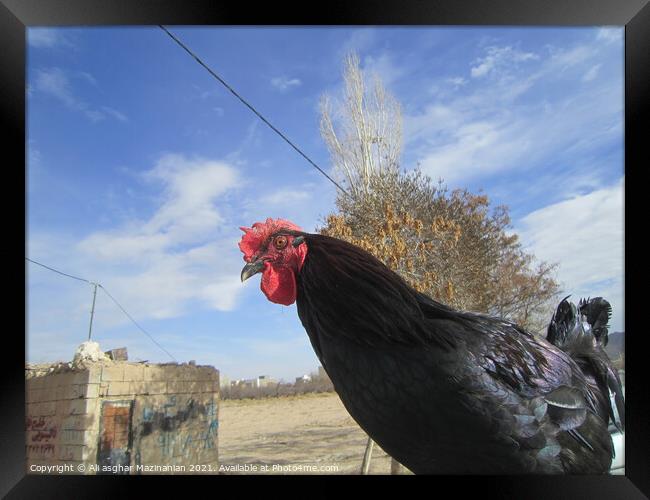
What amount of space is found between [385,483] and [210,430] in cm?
164

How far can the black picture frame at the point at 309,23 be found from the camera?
13.7 feet

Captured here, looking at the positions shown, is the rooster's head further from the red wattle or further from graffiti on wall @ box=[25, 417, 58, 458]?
graffiti on wall @ box=[25, 417, 58, 458]

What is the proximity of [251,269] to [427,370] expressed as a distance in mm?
1328

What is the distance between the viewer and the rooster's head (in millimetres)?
3449

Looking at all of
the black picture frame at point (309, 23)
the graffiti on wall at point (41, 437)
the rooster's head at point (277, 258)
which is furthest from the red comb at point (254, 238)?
the graffiti on wall at point (41, 437)

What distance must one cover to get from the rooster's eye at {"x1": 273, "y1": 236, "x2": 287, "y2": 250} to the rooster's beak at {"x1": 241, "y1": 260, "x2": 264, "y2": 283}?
0.49 feet

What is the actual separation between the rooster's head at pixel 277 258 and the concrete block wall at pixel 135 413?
5.06 ft

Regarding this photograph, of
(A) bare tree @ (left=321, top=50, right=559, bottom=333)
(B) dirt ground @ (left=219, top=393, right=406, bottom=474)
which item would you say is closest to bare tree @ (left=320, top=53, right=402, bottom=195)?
(A) bare tree @ (left=321, top=50, right=559, bottom=333)

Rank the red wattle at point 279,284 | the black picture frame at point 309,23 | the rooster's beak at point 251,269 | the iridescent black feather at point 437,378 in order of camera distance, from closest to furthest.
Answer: the iridescent black feather at point 437,378 < the rooster's beak at point 251,269 < the red wattle at point 279,284 < the black picture frame at point 309,23

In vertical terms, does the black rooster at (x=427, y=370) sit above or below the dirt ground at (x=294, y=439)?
above

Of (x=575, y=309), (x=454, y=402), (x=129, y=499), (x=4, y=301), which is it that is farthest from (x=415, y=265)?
(x=4, y=301)

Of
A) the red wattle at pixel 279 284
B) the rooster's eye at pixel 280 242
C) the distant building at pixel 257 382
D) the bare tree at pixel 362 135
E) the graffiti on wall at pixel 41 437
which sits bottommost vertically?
the graffiti on wall at pixel 41 437

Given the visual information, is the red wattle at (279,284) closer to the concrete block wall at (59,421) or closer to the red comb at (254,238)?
the red comb at (254,238)

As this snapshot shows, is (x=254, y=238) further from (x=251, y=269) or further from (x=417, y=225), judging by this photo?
(x=417, y=225)
